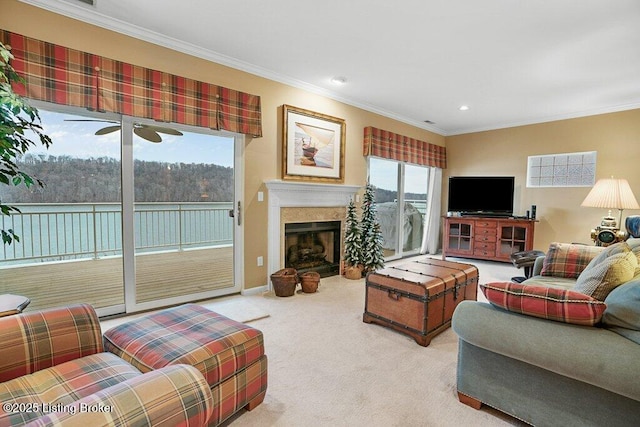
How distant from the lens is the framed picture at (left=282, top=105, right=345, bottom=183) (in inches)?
154

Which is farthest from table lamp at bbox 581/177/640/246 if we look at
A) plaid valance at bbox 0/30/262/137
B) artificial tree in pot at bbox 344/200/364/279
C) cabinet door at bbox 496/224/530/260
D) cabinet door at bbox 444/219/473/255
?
plaid valance at bbox 0/30/262/137

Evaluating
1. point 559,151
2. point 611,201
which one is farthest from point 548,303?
point 559,151

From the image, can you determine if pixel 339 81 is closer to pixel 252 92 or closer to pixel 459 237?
pixel 252 92

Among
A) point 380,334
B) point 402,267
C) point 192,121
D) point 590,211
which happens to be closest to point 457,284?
point 402,267

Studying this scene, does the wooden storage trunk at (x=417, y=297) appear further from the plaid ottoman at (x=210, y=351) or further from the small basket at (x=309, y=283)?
the plaid ottoman at (x=210, y=351)

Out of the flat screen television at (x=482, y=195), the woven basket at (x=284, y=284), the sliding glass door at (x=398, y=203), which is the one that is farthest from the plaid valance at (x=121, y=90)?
the flat screen television at (x=482, y=195)

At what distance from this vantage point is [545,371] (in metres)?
1.46

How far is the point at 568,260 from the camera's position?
112 inches

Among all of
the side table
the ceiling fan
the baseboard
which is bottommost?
the baseboard

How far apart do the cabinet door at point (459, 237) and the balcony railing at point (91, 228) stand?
417cm

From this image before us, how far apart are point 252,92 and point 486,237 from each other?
4.62 metres

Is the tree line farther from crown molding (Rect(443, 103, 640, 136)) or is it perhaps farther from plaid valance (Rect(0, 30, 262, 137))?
crown molding (Rect(443, 103, 640, 136))

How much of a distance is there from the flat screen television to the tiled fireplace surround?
8.47 feet

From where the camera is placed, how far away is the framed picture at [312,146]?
3902mm
